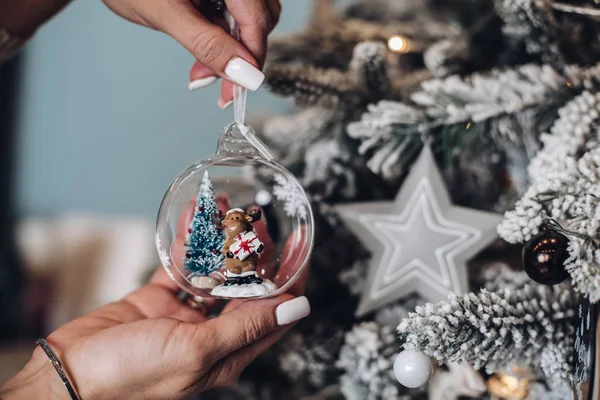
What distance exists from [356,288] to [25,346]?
3.93ft

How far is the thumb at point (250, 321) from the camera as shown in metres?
0.60

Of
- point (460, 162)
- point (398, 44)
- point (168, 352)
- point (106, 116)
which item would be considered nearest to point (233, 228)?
point (168, 352)

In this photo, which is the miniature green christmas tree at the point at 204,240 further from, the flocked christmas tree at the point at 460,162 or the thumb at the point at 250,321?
the flocked christmas tree at the point at 460,162

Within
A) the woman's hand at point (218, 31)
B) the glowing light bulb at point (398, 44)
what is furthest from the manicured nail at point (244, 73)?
the glowing light bulb at point (398, 44)

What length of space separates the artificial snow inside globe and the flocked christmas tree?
0.13 meters

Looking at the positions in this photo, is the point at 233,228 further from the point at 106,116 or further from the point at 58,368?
the point at 106,116

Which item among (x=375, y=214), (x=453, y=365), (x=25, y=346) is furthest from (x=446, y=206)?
(x=25, y=346)

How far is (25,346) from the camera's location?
159 centimetres

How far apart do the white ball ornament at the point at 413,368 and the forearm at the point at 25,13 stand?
0.70 m

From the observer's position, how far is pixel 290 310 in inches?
24.8

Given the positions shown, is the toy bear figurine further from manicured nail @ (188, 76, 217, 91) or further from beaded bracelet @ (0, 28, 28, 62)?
beaded bracelet @ (0, 28, 28, 62)

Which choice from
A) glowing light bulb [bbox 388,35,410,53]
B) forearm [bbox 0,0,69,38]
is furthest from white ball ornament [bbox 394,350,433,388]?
forearm [bbox 0,0,69,38]

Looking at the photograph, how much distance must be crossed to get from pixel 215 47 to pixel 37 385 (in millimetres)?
438

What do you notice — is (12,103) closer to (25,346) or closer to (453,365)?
(25,346)
